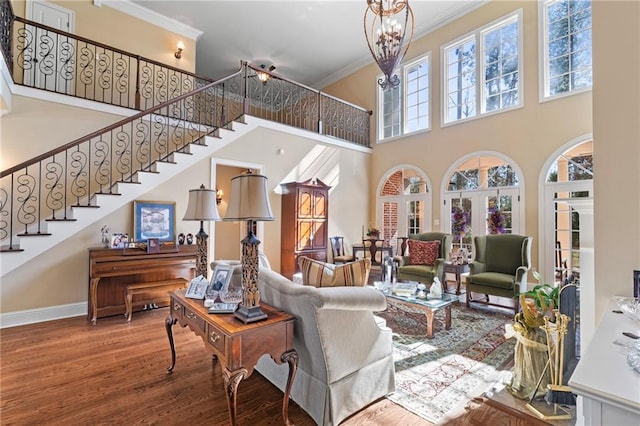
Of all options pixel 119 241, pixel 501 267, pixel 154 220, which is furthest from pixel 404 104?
pixel 119 241

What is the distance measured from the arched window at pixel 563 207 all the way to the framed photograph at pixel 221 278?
5102 millimetres

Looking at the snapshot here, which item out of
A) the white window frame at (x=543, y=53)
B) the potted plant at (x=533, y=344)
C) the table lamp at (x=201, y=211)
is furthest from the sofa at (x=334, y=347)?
the white window frame at (x=543, y=53)

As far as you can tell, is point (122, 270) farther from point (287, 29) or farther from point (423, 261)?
point (287, 29)

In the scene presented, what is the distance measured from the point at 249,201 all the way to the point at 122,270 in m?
3.11

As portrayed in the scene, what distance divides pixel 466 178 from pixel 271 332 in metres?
5.72

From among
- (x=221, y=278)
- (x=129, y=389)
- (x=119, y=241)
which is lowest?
(x=129, y=389)

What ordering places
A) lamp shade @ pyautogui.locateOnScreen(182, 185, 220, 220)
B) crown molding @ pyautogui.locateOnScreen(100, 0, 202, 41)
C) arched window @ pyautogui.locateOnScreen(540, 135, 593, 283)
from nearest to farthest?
lamp shade @ pyautogui.locateOnScreen(182, 185, 220, 220)
arched window @ pyautogui.locateOnScreen(540, 135, 593, 283)
crown molding @ pyautogui.locateOnScreen(100, 0, 202, 41)

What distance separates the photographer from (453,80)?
654 cm

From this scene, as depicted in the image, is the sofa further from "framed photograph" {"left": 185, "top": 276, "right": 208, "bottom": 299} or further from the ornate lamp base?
"framed photograph" {"left": 185, "top": 276, "right": 208, "bottom": 299}

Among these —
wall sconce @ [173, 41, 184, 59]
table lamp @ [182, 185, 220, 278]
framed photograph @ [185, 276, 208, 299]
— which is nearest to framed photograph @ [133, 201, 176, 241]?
table lamp @ [182, 185, 220, 278]

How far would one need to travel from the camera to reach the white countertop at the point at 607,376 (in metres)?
0.76

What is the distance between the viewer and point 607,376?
85 cm

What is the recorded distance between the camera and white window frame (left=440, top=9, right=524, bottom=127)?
5.48m

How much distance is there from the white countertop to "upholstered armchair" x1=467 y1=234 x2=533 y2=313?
10.7 feet
